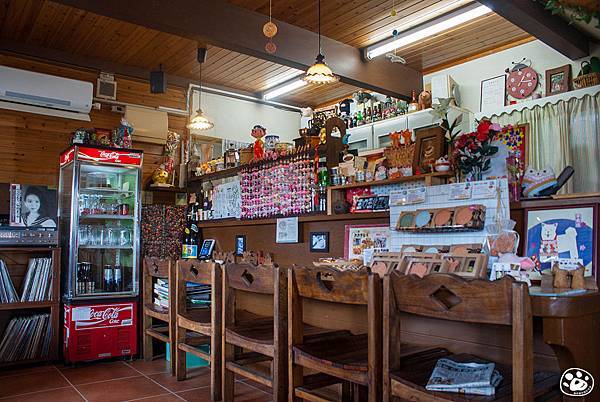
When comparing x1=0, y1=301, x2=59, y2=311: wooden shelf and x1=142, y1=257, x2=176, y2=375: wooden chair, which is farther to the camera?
x1=0, y1=301, x2=59, y2=311: wooden shelf

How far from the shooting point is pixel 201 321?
3111 millimetres

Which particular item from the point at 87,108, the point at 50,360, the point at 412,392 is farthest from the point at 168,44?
the point at 412,392

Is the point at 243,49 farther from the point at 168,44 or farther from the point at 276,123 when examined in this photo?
the point at 276,123

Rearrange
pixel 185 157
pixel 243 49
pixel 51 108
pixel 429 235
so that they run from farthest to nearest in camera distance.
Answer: pixel 185 157, pixel 51 108, pixel 243 49, pixel 429 235

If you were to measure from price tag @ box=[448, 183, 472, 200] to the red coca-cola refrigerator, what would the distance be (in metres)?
2.95

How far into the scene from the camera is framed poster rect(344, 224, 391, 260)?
9.94 ft

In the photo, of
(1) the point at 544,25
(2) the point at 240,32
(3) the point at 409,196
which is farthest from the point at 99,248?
(1) the point at 544,25

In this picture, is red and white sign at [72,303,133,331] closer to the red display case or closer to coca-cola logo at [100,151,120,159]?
the red display case

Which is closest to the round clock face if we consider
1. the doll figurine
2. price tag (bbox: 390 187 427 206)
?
the doll figurine

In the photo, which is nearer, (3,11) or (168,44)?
(3,11)

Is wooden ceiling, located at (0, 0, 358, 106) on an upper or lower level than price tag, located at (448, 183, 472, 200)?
upper

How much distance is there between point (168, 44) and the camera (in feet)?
17.0

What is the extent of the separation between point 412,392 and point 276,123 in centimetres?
596

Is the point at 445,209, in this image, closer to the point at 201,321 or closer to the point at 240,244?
the point at 201,321
